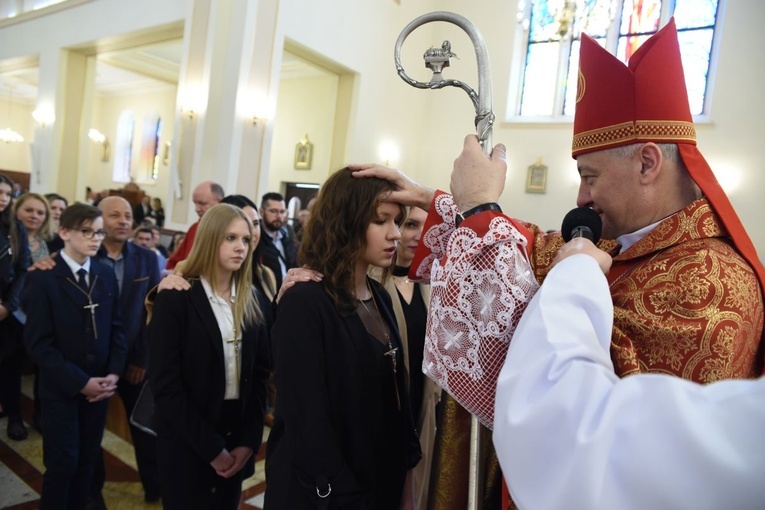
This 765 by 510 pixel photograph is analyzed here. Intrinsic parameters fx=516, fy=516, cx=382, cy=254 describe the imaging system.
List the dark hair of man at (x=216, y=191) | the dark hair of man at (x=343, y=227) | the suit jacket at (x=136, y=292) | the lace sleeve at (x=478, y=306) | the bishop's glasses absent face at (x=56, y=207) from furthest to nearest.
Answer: the bishop's glasses absent face at (x=56, y=207), the dark hair of man at (x=216, y=191), the suit jacket at (x=136, y=292), the dark hair of man at (x=343, y=227), the lace sleeve at (x=478, y=306)

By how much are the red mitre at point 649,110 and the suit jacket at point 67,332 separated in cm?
254

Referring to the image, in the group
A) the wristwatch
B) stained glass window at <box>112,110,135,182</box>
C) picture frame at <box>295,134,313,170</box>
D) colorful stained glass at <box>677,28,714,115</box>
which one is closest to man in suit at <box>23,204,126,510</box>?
the wristwatch

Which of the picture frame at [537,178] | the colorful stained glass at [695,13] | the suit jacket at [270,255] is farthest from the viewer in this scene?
the picture frame at [537,178]

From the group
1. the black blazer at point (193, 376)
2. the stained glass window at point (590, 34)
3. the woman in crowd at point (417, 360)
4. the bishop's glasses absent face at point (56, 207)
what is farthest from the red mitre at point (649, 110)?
the stained glass window at point (590, 34)

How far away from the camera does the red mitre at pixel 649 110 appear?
3.48 feet

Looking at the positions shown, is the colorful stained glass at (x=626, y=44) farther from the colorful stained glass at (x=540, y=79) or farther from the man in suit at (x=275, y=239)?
the man in suit at (x=275, y=239)

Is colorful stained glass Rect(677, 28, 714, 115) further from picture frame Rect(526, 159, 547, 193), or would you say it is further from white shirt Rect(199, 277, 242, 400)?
white shirt Rect(199, 277, 242, 400)

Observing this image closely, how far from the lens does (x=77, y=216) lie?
2.77 m

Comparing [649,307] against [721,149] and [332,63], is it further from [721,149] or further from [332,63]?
[721,149]

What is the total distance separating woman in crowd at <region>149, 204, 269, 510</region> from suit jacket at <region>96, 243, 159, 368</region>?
Answer: 44.8 inches

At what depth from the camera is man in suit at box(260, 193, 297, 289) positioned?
4.32m

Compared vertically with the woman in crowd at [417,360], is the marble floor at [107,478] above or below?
below

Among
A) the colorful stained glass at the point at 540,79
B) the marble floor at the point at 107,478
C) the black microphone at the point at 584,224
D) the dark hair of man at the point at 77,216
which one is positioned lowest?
the marble floor at the point at 107,478

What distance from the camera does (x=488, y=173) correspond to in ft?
3.63
